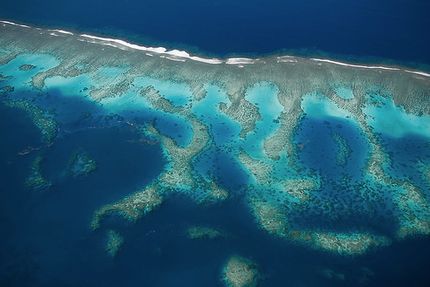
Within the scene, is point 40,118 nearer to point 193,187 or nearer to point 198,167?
point 198,167

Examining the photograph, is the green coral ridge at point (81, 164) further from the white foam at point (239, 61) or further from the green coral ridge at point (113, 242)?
the white foam at point (239, 61)

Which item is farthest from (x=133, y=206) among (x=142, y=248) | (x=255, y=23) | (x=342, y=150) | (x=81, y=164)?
(x=255, y=23)

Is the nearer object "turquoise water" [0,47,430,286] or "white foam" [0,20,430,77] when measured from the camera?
"turquoise water" [0,47,430,286]

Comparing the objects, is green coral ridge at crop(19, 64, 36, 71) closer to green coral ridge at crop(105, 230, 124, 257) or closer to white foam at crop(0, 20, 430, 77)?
white foam at crop(0, 20, 430, 77)

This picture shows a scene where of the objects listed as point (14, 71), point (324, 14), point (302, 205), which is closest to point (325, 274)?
point (302, 205)

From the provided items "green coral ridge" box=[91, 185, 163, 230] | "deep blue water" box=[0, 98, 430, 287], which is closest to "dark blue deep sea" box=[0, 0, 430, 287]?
"deep blue water" box=[0, 98, 430, 287]

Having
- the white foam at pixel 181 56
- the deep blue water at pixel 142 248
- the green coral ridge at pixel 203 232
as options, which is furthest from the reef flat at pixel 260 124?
the deep blue water at pixel 142 248

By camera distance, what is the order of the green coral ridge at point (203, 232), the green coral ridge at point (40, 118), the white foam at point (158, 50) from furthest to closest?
the white foam at point (158, 50) < the green coral ridge at point (40, 118) < the green coral ridge at point (203, 232)
